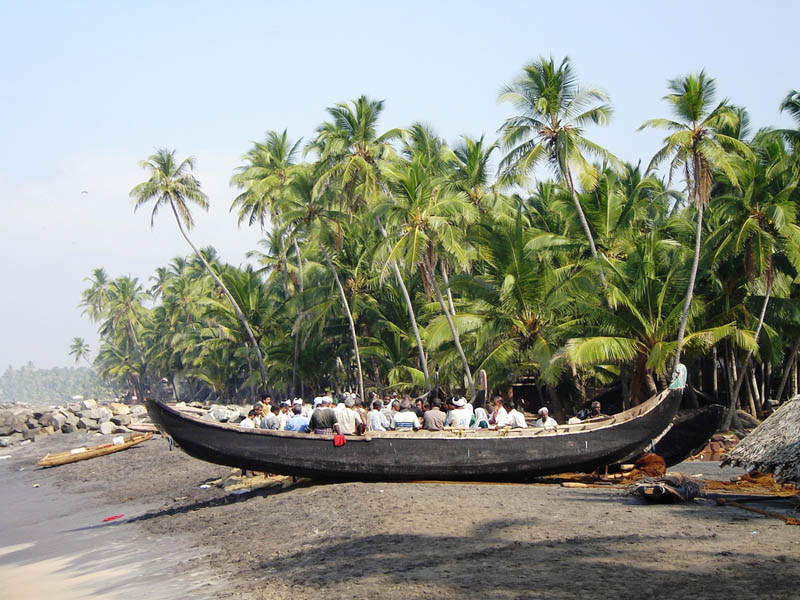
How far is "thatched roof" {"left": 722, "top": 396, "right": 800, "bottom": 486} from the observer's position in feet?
37.3

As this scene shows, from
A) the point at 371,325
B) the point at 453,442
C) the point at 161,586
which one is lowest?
the point at 161,586

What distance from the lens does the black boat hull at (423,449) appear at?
14.5 meters

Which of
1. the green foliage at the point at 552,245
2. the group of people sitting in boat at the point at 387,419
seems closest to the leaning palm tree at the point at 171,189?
the green foliage at the point at 552,245

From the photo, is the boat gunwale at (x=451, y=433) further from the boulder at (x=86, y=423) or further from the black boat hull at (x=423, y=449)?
the boulder at (x=86, y=423)

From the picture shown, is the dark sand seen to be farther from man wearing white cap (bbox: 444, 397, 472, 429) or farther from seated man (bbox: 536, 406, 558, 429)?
man wearing white cap (bbox: 444, 397, 472, 429)

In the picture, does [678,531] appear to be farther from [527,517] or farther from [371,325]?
[371,325]

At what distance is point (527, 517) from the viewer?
423 inches

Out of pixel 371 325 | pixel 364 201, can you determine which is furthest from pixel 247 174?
pixel 364 201

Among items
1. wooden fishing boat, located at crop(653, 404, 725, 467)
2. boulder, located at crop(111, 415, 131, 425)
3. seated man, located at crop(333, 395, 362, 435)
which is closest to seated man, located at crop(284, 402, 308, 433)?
seated man, located at crop(333, 395, 362, 435)

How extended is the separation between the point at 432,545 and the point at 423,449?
504cm

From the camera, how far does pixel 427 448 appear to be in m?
14.5

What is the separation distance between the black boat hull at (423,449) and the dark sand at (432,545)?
0.44m

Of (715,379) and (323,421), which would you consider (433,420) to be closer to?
(323,421)

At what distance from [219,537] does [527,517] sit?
15.8ft
